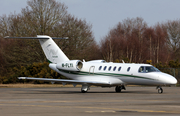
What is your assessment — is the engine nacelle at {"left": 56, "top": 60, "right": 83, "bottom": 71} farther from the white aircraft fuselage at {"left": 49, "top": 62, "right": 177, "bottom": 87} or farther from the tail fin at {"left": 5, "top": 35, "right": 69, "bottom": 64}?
the tail fin at {"left": 5, "top": 35, "right": 69, "bottom": 64}

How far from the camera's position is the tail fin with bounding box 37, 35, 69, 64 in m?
29.3

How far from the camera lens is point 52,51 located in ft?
96.6

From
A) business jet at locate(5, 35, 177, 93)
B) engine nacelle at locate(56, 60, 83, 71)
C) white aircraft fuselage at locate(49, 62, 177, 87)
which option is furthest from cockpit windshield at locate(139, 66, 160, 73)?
engine nacelle at locate(56, 60, 83, 71)

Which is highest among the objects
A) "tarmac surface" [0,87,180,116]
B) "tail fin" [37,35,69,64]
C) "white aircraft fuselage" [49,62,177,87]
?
"tail fin" [37,35,69,64]

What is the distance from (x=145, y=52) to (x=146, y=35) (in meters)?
5.59

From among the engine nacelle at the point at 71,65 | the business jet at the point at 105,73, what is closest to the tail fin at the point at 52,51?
the business jet at the point at 105,73

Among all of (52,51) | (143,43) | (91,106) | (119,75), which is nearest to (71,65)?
(52,51)

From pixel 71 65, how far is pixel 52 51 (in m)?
2.84

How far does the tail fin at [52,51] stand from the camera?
96.1 ft

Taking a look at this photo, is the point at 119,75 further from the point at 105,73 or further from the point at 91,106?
the point at 91,106

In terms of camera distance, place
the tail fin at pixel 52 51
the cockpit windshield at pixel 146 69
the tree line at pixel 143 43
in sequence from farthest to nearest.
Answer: the tree line at pixel 143 43 → the tail fin at pixel 52 51 → the cockpit windshield at pixel 146 69

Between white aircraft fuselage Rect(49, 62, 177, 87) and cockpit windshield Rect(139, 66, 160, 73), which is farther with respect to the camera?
cockpit windshield Rect(139, 66, 160, 73)

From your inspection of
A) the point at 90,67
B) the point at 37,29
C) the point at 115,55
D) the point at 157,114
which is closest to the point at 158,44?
the point at 115,55

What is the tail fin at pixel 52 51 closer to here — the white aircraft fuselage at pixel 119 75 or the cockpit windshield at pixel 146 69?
the white aircraft fuselage at pixel 119 75
